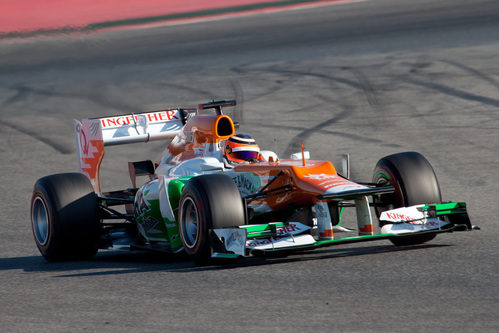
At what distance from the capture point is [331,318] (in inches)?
242

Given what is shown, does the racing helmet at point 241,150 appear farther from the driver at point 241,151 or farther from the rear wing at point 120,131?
the rear wing at point 120,131

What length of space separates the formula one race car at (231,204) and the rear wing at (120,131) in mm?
64

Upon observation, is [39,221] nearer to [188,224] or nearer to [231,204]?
[188,224]

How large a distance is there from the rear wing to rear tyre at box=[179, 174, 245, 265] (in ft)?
9.94

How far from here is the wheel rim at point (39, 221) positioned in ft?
33.6

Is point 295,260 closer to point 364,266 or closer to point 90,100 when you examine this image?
point 364,266

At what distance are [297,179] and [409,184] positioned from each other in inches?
43.0

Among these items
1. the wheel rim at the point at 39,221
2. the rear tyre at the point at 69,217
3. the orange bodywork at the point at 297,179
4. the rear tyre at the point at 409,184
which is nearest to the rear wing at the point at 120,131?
the wheel rim at the point at 39,221

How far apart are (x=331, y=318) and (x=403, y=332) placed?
0.62 metres

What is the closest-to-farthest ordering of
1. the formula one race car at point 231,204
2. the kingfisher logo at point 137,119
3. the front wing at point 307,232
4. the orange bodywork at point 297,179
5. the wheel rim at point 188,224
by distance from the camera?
the front wing at point 307,232, the formula one race car at point 231,204, the orange bodywork at point 297,179, the wheel rim at point 188,224, the kingfisher logo at point 137,119

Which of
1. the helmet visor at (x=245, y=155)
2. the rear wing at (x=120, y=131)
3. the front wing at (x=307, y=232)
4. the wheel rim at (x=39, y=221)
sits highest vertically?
the rear wing at (x=120, y=131)

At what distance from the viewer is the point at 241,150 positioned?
32.0 feet

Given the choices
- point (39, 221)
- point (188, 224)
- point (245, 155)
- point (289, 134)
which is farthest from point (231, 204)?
point (289, 134)

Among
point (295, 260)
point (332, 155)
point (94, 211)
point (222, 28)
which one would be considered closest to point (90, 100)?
point (332, 155)
